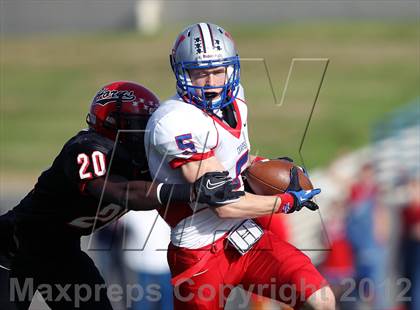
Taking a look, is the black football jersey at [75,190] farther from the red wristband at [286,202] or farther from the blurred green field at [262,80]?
the blurred green field at [262,80]

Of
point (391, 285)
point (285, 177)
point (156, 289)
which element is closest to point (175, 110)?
point (285, 177)

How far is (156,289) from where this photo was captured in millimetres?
7250

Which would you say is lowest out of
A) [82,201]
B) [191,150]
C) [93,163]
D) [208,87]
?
[82,201]

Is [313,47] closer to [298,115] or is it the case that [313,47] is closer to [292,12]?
[292,12]

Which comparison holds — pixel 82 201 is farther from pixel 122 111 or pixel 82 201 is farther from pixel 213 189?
pixel 213 189

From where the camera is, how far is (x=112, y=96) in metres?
4.86

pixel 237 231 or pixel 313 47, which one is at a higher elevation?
pixel 237 231

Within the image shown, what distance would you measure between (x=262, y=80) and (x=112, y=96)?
45.0 feet

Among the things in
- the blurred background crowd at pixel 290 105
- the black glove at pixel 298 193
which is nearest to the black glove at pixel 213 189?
the black glove at pixel 298 193

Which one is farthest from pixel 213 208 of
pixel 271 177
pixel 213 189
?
pixel 271 177

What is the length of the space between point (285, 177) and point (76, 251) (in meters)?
1.26

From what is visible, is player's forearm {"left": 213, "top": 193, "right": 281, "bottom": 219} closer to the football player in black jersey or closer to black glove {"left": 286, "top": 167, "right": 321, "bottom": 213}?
black glove {"left": 286, "top": 167, "right": 321, "bottom": 213}

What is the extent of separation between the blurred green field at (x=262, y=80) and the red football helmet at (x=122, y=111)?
30.2 feet

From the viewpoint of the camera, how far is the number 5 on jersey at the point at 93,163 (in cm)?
455
